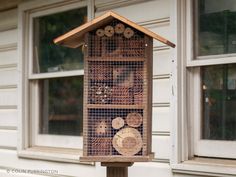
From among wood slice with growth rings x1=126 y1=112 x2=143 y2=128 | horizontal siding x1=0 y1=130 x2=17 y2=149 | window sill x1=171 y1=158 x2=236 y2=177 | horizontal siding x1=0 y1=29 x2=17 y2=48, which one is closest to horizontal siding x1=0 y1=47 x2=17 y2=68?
horizontal siding x1=0 y1=29 x2=17 y2=48

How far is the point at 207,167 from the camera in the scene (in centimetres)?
344

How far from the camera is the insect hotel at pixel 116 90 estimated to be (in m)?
2.89

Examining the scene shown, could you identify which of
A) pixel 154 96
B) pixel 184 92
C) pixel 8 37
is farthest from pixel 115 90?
pixel 8 37

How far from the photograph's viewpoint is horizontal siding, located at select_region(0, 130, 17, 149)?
17.1ft

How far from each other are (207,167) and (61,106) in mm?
1890

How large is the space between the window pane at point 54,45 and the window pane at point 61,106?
14cm

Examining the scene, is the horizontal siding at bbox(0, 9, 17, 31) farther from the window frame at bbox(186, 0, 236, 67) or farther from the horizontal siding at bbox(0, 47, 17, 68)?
the window frame at bbox(186, 0, 236, 67)

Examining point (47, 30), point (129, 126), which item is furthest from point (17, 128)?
point (129, 126)

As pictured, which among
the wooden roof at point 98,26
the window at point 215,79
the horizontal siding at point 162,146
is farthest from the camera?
the horizontal siding at point 162,146

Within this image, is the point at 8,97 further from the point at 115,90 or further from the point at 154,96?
the point at 115,90

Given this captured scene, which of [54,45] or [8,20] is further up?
[8,20]

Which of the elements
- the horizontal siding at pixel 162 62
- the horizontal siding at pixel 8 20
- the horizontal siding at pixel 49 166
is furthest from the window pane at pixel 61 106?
the horizontal siding at pixel 162 62

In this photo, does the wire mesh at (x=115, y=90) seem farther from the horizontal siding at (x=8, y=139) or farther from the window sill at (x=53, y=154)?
the horizontal siding at (x=8, y=139)

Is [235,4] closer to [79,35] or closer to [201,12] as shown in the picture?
[201,12]
